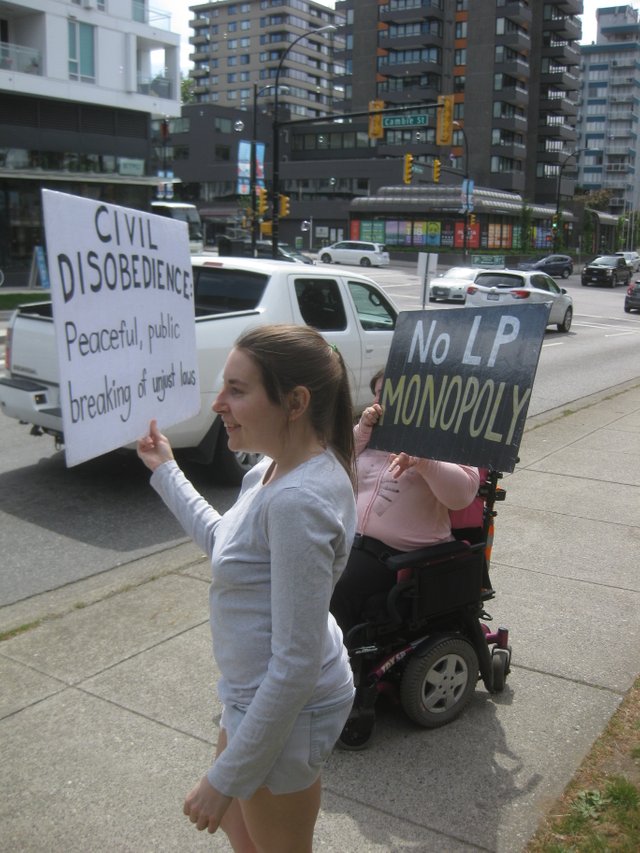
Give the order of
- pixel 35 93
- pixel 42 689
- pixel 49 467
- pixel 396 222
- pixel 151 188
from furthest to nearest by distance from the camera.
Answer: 1. pixel 396 222
2. pixel 151 188
3. pixel 35 93
4. pixel 49 467
5. pixel 42 689

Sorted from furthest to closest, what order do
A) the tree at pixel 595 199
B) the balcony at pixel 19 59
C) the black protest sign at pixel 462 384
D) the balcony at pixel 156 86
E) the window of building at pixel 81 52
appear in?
the tree at pixel 595 199, the balcony at pixel 156 86, the window of building at pixel 81 52, the balcony at pixel 19 59, the black protest sign at pixel 462 384

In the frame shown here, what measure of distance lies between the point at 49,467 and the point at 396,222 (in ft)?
214

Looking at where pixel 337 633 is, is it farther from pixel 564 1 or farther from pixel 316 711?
pixel 564 1

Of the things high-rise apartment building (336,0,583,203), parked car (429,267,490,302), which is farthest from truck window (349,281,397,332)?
high-rise apartment building (336,0,583,203)

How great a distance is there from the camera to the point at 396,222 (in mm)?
70438

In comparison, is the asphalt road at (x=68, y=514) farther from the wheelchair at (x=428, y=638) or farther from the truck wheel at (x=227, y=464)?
the wheelchair at (x=428, y=638)

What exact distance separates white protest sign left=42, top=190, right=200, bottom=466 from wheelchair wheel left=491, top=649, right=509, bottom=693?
74.8 inches

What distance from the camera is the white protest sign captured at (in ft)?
7.18

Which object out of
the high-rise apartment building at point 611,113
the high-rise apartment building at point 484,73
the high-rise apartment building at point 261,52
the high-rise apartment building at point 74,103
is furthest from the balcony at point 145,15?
the high-rise apartment building at point 611,113

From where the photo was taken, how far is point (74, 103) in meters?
34.1

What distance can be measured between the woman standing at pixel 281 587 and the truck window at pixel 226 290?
5.80 metres

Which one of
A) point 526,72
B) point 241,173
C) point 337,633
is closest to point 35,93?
point 241,173

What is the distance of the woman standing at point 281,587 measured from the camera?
1.84m

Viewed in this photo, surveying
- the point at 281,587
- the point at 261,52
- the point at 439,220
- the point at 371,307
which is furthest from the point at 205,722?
the point at 261,52
